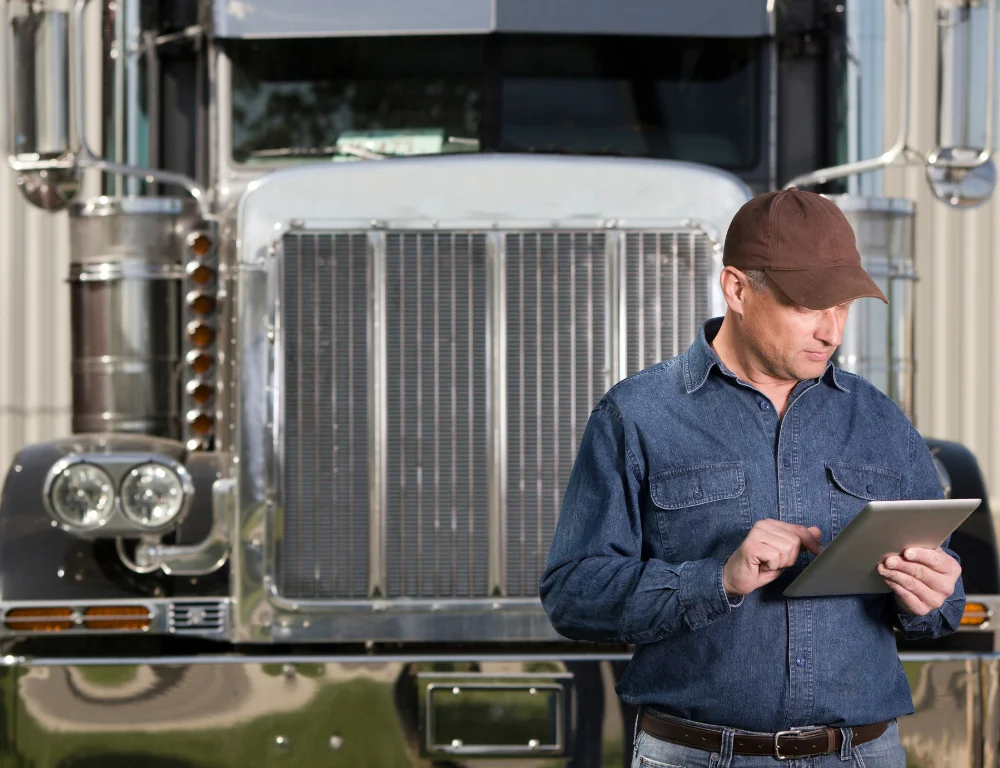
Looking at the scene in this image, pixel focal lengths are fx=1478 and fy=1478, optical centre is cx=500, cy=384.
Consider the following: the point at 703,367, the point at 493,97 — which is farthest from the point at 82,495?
the point at 703,367

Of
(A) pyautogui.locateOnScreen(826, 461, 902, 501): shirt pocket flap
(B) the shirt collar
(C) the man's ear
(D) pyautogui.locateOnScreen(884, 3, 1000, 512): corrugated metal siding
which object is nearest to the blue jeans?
(A) pyautogui.locateOnScreen(826, 461, 902, 501): shirt pocket flap

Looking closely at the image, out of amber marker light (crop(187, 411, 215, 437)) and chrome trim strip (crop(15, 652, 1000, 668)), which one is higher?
amber marker light (crop(187, 411, 215, 437))

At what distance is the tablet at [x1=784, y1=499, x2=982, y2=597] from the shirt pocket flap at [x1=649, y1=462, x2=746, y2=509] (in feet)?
0.61

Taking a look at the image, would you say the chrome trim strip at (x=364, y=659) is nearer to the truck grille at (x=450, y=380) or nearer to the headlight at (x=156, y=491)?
the truck grille at (x=450, y=380)

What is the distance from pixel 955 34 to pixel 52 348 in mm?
9533

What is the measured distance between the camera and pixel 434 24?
15.1ft

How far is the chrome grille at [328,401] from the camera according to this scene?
412 centimetres

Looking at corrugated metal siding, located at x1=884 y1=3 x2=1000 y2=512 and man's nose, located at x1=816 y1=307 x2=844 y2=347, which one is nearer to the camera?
man's nose, located at x1=816 y1=307 x2=844 y2=347

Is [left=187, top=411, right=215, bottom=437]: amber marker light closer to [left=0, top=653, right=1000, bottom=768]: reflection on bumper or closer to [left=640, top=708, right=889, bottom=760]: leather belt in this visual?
[left=0, top=653, right=1000, bottom=768]: reflection on bumper

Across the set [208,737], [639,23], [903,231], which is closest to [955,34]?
[903,231]

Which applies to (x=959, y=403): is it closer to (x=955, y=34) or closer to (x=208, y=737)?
(x=955, y=34)

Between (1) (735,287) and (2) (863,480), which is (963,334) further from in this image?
(1) (735,287)

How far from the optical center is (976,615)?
13.3 ft

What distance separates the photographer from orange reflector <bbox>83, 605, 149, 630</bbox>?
4035mm
